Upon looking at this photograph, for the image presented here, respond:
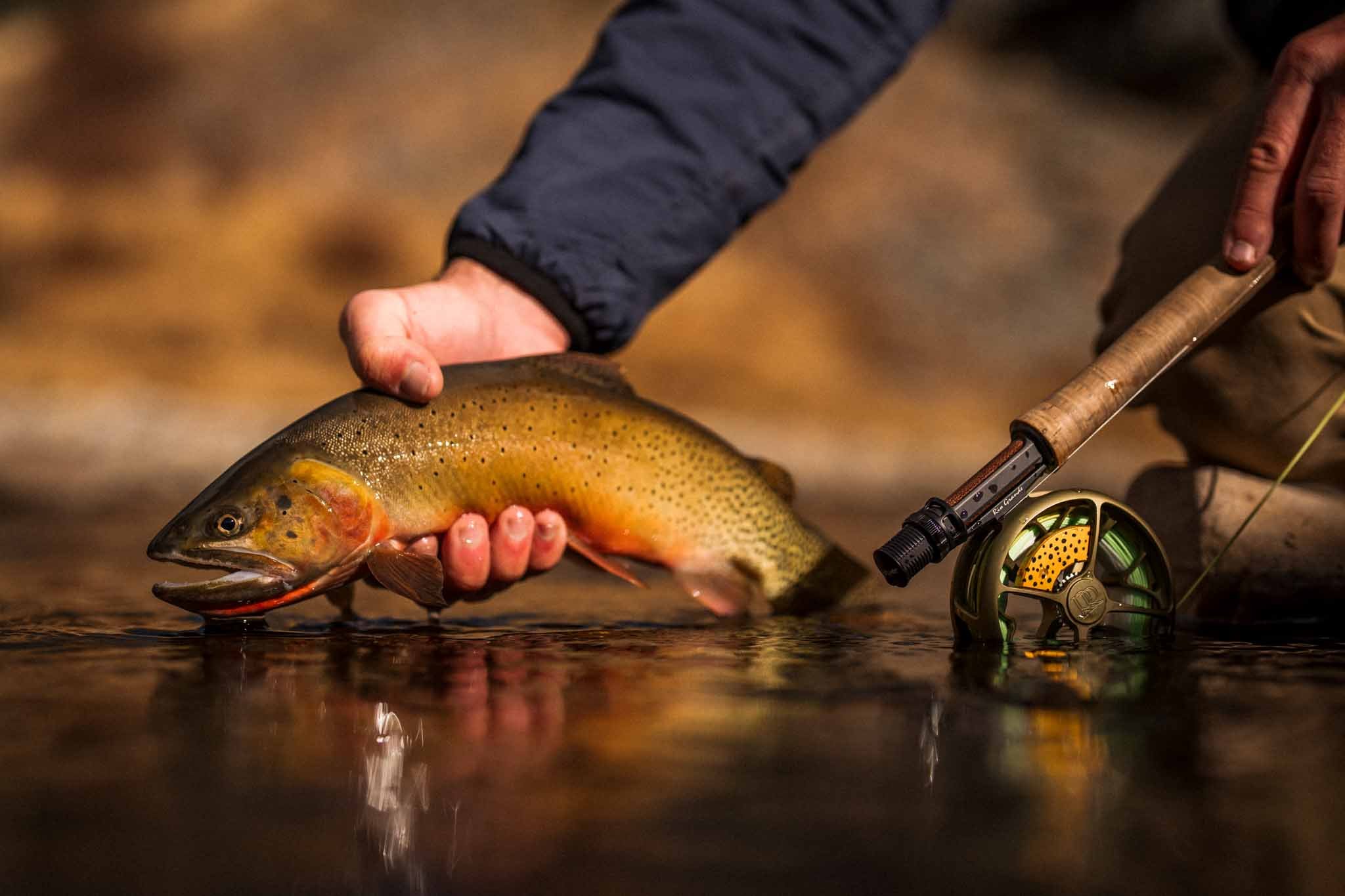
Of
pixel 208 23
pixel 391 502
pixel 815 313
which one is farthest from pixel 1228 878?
pixel 208 23

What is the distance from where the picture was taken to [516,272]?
2.21 m

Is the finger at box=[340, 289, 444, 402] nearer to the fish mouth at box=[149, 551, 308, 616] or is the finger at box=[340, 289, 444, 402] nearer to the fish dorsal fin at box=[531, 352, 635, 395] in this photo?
the fish dorsal fin at box=[531, 352, 635, 395]

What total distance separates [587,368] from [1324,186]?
1001 millimetres

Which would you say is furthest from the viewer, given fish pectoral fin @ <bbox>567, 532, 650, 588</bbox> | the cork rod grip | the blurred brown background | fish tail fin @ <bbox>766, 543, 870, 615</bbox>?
the blurred brown background

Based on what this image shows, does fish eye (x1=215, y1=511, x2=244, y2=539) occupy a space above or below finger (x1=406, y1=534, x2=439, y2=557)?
above

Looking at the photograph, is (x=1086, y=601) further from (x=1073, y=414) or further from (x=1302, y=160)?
(x=1302, y=160)

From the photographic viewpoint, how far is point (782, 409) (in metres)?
8.38

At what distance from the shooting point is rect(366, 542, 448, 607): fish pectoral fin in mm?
1699

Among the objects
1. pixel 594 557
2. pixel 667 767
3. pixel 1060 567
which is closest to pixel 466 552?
pixel 594 557

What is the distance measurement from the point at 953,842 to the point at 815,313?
8.55m

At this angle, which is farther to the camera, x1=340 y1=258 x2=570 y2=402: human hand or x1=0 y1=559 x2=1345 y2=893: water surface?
x1=340 y1=258 x2=570 y2=402: human hand

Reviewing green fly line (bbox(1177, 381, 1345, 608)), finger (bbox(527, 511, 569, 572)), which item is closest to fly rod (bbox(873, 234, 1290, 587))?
green fly line (bbox(1177, 381, 1345, 608))

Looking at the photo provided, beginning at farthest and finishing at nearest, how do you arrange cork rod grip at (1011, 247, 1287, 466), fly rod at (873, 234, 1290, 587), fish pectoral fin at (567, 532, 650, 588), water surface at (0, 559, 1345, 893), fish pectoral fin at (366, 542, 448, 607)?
fish pectoral fin at (567, 532, 650, 588) < fish pectoral fin at (366, 542, 448, 607) < cork rod grip at (1011, 247, 1287, 466) < fly rod at (873, 234, 1290, 587) < water surface at (0, 559, 1345, 893)

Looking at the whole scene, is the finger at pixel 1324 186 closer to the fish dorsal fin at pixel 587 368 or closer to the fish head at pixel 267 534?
the fish dorsal fin at pixel 587 368
